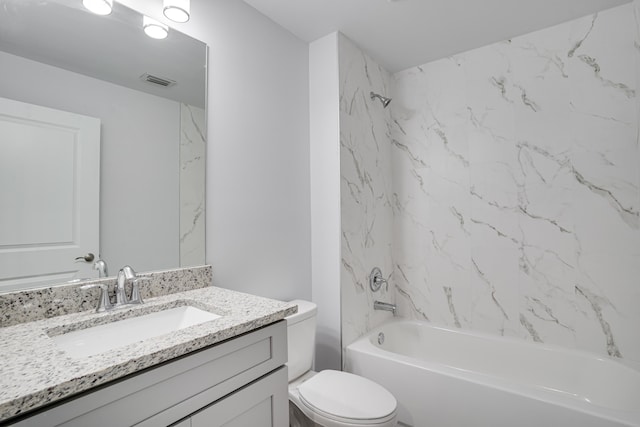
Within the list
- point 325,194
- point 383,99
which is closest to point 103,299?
point 325,194

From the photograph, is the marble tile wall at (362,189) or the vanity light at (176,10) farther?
the marble tile wall at (362,189)

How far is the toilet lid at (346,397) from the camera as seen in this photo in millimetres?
1389

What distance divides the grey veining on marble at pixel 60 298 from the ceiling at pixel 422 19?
156cm

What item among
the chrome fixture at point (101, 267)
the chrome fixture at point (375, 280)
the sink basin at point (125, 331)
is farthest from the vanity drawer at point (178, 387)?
the chrome fixture at point (375, 280)

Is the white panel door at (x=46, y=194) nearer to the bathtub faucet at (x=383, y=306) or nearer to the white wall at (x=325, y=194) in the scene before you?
the white wall at (x=325, y=194)

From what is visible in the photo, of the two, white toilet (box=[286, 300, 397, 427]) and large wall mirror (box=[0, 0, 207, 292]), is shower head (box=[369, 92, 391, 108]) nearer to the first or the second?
large wall mirror (box=[0, 0, 207, 292])

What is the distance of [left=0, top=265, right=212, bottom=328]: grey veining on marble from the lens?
1.01 metres

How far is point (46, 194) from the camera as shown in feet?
3.57

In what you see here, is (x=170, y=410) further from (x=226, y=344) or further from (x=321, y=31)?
(x=321, y=31)

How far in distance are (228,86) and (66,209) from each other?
0.96 metres

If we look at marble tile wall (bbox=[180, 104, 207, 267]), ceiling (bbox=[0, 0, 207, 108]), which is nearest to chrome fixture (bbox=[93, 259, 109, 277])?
marble tile wall (bbox=[180, 104, 207, 267])

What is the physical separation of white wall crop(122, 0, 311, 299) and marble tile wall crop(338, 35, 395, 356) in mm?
269

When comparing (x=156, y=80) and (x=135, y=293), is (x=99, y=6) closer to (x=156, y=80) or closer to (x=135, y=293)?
(x=156, y=80)

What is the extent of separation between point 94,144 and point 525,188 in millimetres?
2395
